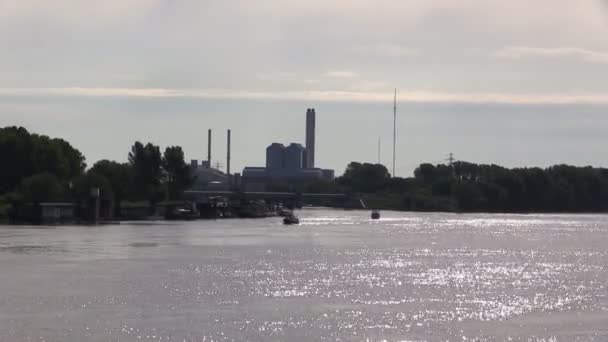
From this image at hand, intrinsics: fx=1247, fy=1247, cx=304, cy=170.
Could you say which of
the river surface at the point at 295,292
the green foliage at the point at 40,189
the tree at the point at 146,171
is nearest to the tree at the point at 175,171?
the tree at the point at 146,171

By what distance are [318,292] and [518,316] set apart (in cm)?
1099

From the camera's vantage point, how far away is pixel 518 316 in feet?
150

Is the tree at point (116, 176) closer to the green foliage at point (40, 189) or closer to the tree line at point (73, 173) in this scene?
the tree line at point (73, 173)

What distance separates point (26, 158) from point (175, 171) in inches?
1547

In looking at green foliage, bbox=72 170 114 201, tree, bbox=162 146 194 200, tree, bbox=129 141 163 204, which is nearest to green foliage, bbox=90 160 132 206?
green foliage, bbox=72 170 114 201

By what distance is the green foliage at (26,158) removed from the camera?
14612 centimetres

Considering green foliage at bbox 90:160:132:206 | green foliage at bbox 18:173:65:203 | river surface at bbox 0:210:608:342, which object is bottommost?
river surface at bbox 0:210:608:342

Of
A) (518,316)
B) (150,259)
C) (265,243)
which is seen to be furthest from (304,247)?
(518,316)

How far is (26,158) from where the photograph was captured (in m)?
147

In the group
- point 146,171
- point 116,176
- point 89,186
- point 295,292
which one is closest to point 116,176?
point 116,176

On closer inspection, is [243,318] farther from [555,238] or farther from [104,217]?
[104,217]

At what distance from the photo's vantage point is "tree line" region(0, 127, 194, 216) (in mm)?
137500

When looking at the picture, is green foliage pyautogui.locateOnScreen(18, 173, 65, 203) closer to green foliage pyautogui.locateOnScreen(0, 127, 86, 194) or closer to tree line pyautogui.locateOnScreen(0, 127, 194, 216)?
tree line pyautogui.locateOnScreen(0, 127, 194, 216)

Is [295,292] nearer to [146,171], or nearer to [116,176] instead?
[116,176]
